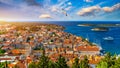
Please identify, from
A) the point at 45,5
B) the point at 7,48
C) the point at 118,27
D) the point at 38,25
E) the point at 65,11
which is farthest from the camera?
the point at 118,27

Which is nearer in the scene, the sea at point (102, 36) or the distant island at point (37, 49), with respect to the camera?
the distant island at point (37, 49)

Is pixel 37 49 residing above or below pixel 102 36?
above

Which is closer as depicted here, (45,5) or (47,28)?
(45,5)

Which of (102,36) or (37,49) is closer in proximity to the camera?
(37,49)

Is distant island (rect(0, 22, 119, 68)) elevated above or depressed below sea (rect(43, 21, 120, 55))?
above

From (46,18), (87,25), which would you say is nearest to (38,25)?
(46,18)

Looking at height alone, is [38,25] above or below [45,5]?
below

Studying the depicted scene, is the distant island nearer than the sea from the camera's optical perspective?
Yes

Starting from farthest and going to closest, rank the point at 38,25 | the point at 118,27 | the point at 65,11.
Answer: the point at 118,27
the point at 38,25
the point at 65,11

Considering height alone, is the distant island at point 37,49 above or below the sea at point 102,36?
above

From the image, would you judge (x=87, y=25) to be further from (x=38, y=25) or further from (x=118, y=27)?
(x=38, y=25)
